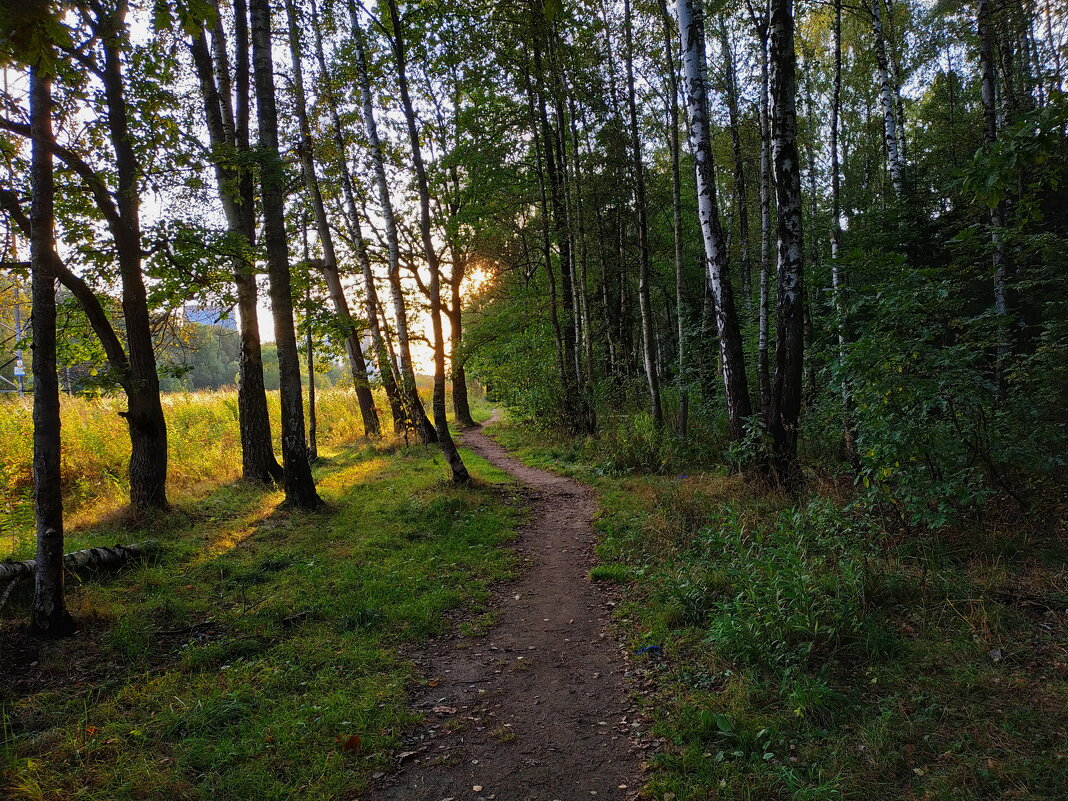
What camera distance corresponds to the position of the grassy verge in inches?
110

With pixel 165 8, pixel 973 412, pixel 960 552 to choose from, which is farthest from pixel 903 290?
pixel 165 8

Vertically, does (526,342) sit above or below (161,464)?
above

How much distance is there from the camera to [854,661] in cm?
377

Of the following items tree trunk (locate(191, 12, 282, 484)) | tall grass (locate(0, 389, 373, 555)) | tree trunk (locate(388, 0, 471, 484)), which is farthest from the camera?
tree trunk (locate(191, 12, 282, 484))

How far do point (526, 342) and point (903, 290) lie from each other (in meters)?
12.5

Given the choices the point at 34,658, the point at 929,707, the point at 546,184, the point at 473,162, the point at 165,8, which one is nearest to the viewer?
the point at 165,8

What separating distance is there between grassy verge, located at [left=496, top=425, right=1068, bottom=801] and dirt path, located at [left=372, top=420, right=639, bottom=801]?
12.5 inches

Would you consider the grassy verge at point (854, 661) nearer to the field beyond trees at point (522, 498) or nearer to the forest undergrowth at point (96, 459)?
the field beyond trees at point (522, 498)

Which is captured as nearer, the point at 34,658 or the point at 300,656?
the point at 34,658

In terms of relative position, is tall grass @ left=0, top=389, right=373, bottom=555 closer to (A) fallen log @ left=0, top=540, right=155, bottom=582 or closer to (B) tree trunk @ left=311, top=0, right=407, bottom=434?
(A) fallen log @ left=0, top=540, right=155, bottom=582

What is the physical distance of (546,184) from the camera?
15.8 m

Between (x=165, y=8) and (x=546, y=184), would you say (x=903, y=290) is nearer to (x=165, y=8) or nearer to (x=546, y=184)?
(x=165, y=8)

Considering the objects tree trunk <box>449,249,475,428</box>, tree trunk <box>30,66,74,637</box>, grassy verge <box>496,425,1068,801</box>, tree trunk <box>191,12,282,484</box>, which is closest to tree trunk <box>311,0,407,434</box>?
tree trunk <box>191,12,282,484</box>

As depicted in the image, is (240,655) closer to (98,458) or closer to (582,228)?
(98,458)
